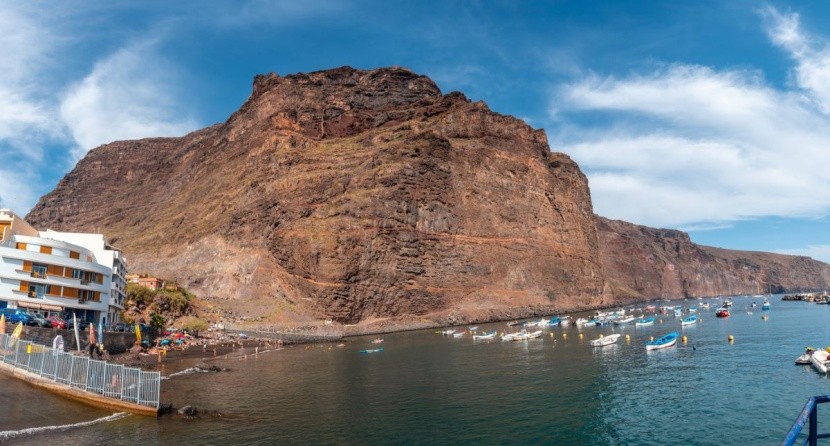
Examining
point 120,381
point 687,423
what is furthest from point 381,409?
point 687,423

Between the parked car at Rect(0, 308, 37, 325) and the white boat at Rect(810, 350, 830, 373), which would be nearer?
the white boat at Rect(810, 350, 830, 373)

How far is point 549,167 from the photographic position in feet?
592

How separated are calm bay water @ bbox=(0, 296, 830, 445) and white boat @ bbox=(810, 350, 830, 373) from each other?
984 mm

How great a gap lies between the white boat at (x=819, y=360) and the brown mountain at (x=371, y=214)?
277 feet

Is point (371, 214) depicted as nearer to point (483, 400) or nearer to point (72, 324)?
Answer: point (72, 324)

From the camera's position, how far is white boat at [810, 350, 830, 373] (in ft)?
139

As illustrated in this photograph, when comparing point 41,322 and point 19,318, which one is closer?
point 19,318

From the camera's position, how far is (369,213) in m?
127

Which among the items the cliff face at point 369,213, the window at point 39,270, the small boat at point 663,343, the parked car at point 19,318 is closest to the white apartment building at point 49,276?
the window at point 39,270

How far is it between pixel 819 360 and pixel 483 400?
2922 cm

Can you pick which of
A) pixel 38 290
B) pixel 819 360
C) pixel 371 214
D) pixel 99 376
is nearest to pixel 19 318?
pixel 38 290

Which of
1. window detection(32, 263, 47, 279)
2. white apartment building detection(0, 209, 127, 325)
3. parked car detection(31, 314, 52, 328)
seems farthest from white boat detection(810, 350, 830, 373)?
window detection(32, 263, 47, 279)

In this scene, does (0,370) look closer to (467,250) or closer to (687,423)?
(687,423)

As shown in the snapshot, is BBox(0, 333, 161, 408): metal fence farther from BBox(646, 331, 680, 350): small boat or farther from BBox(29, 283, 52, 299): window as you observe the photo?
BBox(646, 331, 680, 350): small boat
